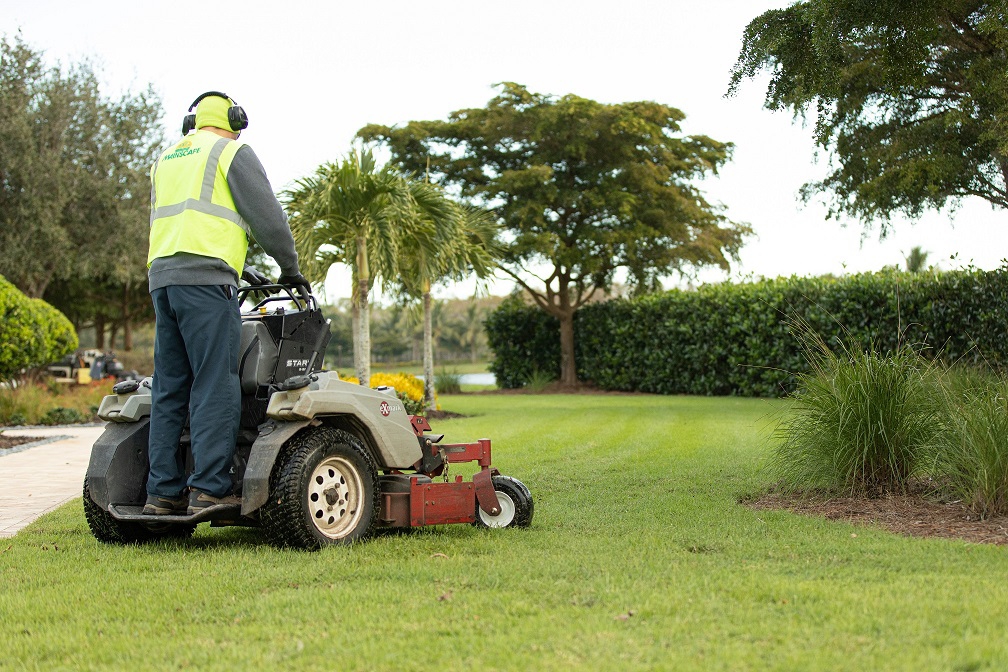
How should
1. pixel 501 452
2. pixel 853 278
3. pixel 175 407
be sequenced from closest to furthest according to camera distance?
pixel 175 407
pixel 501 452
pixel 853 278

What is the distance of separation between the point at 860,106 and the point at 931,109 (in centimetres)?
162

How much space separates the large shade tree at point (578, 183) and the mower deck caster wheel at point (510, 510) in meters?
21.3

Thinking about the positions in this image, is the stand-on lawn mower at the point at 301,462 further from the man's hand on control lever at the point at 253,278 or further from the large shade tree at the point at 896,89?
the large shade tree at the point at 896,89

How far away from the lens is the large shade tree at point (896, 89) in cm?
958

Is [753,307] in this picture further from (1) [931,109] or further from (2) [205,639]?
(2) [205,639]

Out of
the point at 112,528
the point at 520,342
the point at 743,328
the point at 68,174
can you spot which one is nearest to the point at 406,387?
the point at 743,328

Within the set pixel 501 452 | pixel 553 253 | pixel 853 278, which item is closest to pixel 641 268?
pixel 553 253

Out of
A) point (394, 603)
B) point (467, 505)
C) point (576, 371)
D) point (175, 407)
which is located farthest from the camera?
point (576, 371)

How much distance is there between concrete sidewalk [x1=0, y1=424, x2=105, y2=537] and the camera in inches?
298

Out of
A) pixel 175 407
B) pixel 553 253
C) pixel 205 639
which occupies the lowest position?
pixel 205 639

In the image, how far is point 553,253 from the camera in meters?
27.7

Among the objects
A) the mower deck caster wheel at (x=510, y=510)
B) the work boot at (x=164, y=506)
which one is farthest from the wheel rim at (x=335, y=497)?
the mower deck caster wheel at (x=510, y=510)

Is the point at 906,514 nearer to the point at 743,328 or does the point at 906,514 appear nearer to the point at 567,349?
the point at 743,328

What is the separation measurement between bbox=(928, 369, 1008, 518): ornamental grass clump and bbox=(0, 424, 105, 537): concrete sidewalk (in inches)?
238
